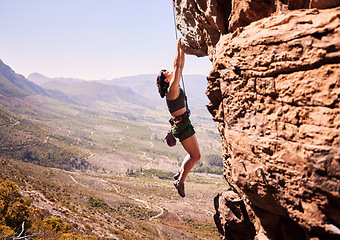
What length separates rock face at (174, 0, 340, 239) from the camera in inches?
135

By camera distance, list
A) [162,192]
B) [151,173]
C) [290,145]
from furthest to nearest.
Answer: [151,173], [162,192], [290,145]

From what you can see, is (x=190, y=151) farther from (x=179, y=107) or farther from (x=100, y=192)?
(x=100, y=192)

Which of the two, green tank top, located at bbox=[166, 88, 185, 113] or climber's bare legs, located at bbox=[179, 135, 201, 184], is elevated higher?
green tank top, located at bbox=[166, 88, 185, 113]

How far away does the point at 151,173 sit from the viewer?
125 meters

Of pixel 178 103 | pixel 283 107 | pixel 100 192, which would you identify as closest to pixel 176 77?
pixel 178 103

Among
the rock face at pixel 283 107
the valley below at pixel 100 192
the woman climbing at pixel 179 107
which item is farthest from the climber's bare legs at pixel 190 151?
the valley below at pixel 100 192

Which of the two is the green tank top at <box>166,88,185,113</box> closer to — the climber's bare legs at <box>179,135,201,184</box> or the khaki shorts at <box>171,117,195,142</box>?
the khaki shorts at <box>171,117,195,142</box>

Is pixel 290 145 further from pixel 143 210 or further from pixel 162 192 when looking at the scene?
pixel 162 192

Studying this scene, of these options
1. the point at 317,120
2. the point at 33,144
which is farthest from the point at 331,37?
the point at 33,144

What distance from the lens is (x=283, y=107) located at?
402cm

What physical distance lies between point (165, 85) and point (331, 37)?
3652 mm

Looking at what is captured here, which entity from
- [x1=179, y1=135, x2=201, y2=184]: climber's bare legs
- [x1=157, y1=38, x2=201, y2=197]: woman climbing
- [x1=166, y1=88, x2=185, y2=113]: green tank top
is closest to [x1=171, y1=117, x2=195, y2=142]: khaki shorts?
[x1=157, y1=38, x2=201, y2=197]: woman climbing

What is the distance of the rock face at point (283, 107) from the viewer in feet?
11.2

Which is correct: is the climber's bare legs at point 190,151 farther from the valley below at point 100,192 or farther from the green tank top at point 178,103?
the valley below at point 100,192
